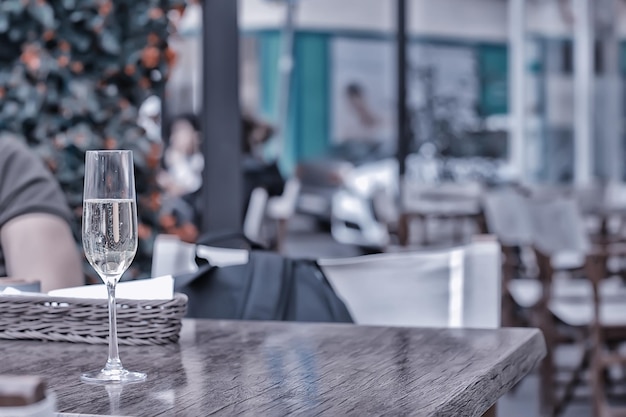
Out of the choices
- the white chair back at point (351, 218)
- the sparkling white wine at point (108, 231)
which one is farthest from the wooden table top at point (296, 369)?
the white chair back at point (351, 218)

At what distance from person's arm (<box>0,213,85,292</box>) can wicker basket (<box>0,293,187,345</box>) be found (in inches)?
13.5

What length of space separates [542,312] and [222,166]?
1.49 m

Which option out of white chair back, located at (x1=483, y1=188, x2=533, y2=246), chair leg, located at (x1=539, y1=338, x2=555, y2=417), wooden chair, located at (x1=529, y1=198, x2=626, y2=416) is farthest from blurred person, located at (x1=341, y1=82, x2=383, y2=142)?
chair leg, located at (x1=539, y1=338, x2=555, y2=417)

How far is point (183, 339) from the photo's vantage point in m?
1.54

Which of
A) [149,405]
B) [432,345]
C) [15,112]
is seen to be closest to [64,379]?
[149,405]

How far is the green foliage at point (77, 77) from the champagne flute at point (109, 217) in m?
2.09

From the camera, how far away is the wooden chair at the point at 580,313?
12.8 ft

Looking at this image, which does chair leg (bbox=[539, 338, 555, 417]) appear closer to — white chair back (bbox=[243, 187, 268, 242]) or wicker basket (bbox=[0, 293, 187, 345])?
white chair back (bbox=[243, 187, 268, 242])

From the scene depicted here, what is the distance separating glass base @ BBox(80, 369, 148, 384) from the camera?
3.96ft

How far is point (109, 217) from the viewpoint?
119cm

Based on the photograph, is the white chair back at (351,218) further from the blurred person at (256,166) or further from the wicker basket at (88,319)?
the wicker basket at (88,319)

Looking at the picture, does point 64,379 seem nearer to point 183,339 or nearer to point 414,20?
point 183,339

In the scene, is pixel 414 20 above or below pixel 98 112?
above

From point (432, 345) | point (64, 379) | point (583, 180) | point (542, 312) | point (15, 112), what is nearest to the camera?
point (64, 379)
